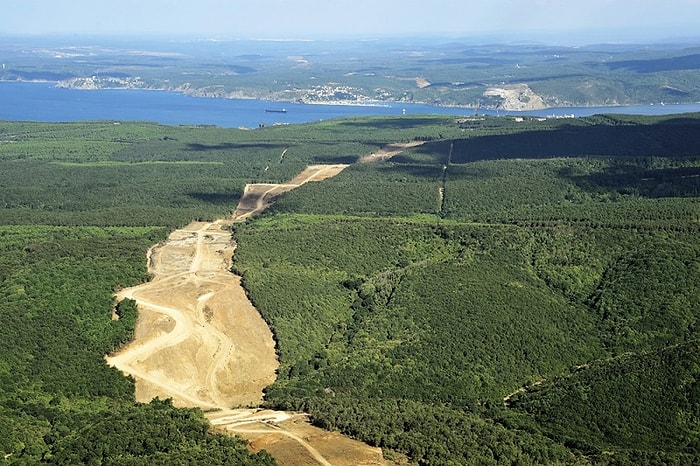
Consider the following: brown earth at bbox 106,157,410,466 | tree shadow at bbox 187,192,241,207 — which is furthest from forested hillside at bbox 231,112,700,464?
tree shadow at bbox 187,192,241,207

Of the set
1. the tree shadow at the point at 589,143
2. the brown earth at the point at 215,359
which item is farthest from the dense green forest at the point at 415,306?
the tree shadow at the point at 589,143

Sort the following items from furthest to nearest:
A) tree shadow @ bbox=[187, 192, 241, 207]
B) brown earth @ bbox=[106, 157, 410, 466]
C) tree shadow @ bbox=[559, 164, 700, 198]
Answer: tree shadow @ bbox=[187, 192, 241, 207], tree shadow @ bbox=[559, 164, 700, 198], brown earth @ bbox=[106, 157, 410, 466]

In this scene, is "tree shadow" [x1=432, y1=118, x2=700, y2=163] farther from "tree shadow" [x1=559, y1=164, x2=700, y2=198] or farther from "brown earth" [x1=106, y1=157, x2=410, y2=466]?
"brown earth" [x1=106, y1=157, x2=410, y2=466]

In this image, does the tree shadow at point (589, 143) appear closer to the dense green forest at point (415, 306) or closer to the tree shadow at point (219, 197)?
the dense green forest at point (415, 306)

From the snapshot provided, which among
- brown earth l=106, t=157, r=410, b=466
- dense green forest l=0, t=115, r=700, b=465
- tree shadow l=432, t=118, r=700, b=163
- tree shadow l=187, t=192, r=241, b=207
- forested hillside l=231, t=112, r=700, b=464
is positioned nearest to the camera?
brown earth l=106, t=157, r=410, b=466

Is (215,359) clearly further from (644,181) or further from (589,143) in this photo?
(589,143)

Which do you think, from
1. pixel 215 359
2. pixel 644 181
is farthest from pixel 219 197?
pixel 644 181
